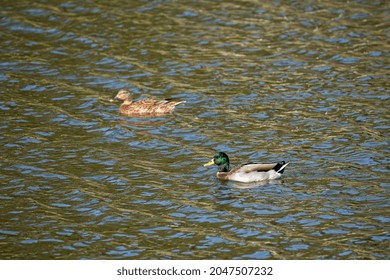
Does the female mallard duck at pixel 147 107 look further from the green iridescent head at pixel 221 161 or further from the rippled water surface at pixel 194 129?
the green iridescent head at pixel 221 161

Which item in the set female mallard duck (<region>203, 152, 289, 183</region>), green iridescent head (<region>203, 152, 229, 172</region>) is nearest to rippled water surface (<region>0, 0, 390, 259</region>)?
female mallard duck (<region>203, 152, 289, 183</region>)

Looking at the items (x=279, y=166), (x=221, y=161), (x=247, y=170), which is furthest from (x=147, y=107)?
(x=279, y=166)

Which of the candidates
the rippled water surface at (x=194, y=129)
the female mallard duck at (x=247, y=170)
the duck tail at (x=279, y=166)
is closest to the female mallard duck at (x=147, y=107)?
the rippled water surface at (x=194, y=129)

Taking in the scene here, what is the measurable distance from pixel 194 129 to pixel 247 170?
309 centimetres

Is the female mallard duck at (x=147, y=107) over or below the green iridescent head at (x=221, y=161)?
over

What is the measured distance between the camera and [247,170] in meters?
16.3

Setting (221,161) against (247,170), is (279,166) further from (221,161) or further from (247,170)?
(221,161)

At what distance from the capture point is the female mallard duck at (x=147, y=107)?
2002cm

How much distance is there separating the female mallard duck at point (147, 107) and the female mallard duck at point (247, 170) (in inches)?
137

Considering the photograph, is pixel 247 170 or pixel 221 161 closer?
pixel 247 170

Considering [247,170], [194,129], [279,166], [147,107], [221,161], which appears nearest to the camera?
[279,166]
